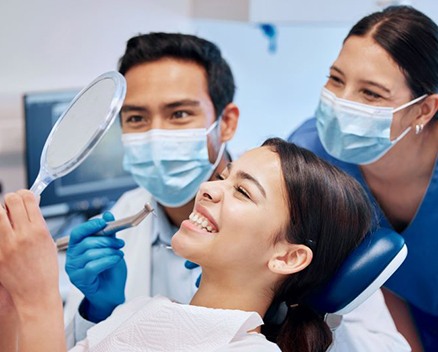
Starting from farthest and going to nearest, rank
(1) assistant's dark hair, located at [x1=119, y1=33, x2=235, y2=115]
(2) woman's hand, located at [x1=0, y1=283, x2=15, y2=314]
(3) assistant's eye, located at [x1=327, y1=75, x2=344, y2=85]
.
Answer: (1) assistant's dark hair, located at [x1=119, y1=33, x2=235, y2=115] → (3) assistant's eye, located at [x1=327, y1=75, x2=344, y2=85] → (2) woman's hand, located at [x1=0, y1=283, x2=15, y2=314]

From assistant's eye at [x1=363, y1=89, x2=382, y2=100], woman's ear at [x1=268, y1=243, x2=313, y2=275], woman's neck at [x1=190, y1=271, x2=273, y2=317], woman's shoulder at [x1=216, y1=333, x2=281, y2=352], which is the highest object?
assistant's eye at [x1=363, y1=89, x2=382, y2=100]

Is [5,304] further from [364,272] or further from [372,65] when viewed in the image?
[372,65]

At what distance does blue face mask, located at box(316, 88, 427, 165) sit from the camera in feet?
6.40

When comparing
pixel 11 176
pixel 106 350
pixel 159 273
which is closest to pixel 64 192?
pixel 11 176

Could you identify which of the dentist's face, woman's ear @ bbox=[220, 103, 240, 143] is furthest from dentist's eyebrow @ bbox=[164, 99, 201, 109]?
woman's ear @ bbox=[220, 103, 240, 143]

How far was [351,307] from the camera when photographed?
154 centimetres

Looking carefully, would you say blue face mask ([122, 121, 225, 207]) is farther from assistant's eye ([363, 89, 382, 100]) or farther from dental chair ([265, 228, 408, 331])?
dental chair ([265, 228, 408, 331])

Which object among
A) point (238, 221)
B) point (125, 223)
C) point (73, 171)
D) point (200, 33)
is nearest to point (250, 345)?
point (238, 221)

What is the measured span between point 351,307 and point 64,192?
1.69 meters

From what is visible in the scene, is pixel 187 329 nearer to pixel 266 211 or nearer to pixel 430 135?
pixel 266 211

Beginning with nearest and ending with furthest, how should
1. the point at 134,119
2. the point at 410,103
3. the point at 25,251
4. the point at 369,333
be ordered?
the point at 25,251 → the point at 369,333 → the point at 410,103 → the point at 134,119

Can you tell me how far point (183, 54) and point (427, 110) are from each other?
0.73 metres

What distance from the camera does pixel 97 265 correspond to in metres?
1.68

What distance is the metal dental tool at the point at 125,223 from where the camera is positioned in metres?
1.56
